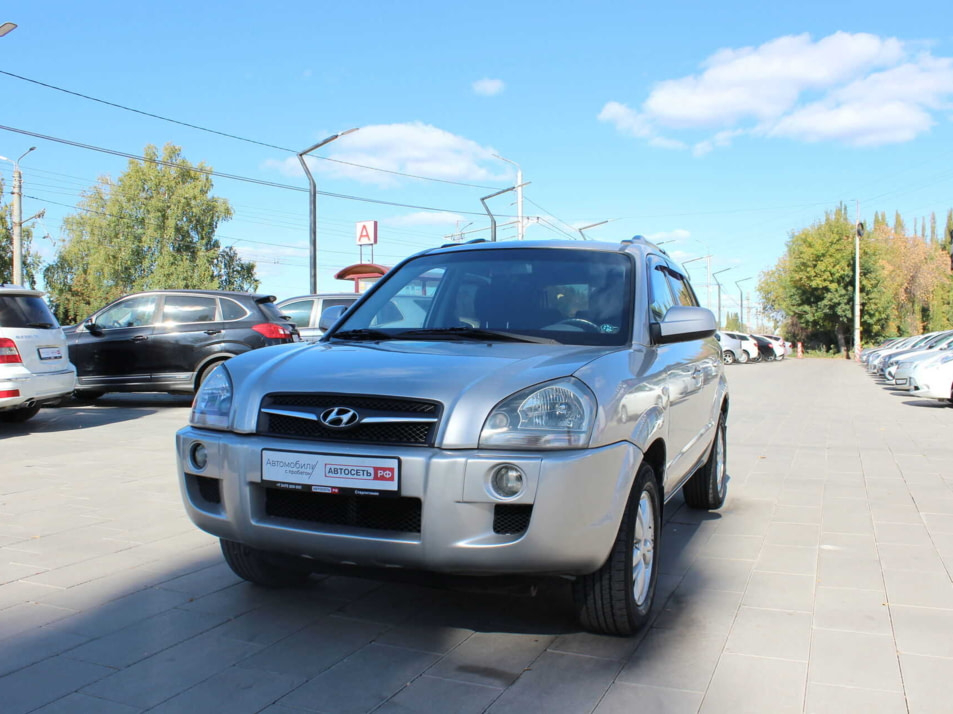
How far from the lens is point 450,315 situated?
4.14 metres

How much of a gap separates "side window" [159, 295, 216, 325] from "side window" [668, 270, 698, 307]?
27.5 ft

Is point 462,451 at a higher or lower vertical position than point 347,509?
higher

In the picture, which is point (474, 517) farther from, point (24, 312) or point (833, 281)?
point (833, 281)

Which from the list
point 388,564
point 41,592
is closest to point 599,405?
point 388,564

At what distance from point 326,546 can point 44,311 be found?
8057mm

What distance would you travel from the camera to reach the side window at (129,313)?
40.3 feet

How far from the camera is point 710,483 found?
18.4 feet

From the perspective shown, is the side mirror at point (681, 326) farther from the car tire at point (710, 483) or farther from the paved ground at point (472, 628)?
the car tire at point (710, 483)

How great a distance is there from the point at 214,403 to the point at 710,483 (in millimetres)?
3526

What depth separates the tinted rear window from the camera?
903 centimetres

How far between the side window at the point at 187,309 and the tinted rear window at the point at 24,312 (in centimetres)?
259

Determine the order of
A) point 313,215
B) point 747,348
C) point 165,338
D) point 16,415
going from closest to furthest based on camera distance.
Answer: point 16,415 < point 165,338 < point 313,215 < point 747,348

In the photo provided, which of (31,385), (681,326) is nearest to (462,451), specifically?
(681,326)

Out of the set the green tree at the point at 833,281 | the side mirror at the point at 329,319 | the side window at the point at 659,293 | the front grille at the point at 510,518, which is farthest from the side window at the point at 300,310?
the green tree at the point at 833,281
